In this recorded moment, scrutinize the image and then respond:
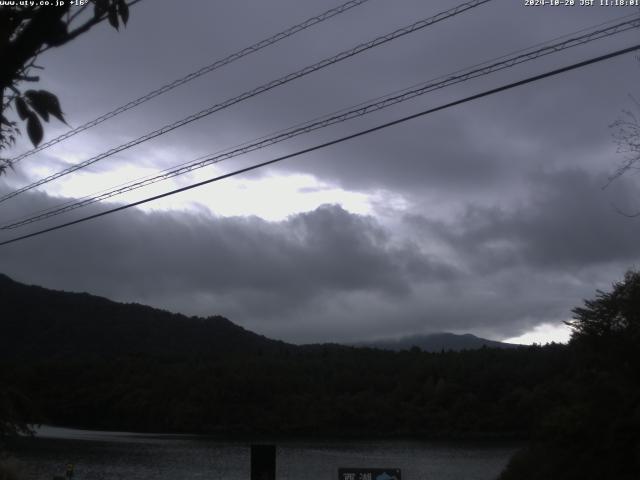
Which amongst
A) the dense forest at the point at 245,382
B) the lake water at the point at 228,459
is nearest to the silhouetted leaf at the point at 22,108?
the lake water at the point at 228,459

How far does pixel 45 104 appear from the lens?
15.0 ft

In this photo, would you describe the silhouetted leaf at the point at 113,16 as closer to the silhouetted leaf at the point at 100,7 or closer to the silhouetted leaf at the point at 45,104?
the silhouetted leaf at the point at 100,7

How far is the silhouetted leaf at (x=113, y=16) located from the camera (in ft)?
15.7

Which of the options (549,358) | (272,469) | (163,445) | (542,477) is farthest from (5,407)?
(549,358)

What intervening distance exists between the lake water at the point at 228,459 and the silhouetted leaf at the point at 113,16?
31748 millimetres

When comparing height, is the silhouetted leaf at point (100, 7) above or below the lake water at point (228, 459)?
above

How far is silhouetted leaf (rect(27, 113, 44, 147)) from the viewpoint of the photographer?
4.60m

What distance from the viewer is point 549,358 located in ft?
239

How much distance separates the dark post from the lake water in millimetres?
24451

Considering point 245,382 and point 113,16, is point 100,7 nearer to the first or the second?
point 113,16

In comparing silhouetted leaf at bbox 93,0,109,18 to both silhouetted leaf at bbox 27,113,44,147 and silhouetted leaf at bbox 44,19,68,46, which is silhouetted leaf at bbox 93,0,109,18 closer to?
silhouetted leaf at bbox 44,19,68,46

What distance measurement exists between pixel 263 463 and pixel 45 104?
8333 mm

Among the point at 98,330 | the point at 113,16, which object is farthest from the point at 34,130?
the point at 98,330

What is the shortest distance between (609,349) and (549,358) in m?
52.2
